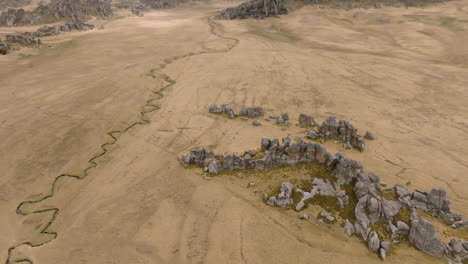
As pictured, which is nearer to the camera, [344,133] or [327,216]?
[327,216]

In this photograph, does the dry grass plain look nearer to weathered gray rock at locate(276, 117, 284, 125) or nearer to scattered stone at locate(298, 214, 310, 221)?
scattered stone at locate(298, 214, 310, 221)

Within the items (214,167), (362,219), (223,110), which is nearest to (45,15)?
(223,110)

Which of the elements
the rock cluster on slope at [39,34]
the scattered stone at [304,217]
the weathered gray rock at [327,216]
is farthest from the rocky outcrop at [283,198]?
the rock cluster on slope at [39,34]

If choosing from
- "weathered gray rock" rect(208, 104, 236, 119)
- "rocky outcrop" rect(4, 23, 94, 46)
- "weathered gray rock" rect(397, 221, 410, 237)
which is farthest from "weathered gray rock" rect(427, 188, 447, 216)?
"rocky outcrop" rect(4, 23, 94, 46)

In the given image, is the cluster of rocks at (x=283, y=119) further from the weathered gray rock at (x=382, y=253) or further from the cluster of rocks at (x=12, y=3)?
the cluster of rocks at (x=12, y=3)

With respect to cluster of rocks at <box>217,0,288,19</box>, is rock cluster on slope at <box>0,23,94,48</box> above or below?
below

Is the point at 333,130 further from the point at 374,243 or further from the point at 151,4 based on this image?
the point at 151,4
